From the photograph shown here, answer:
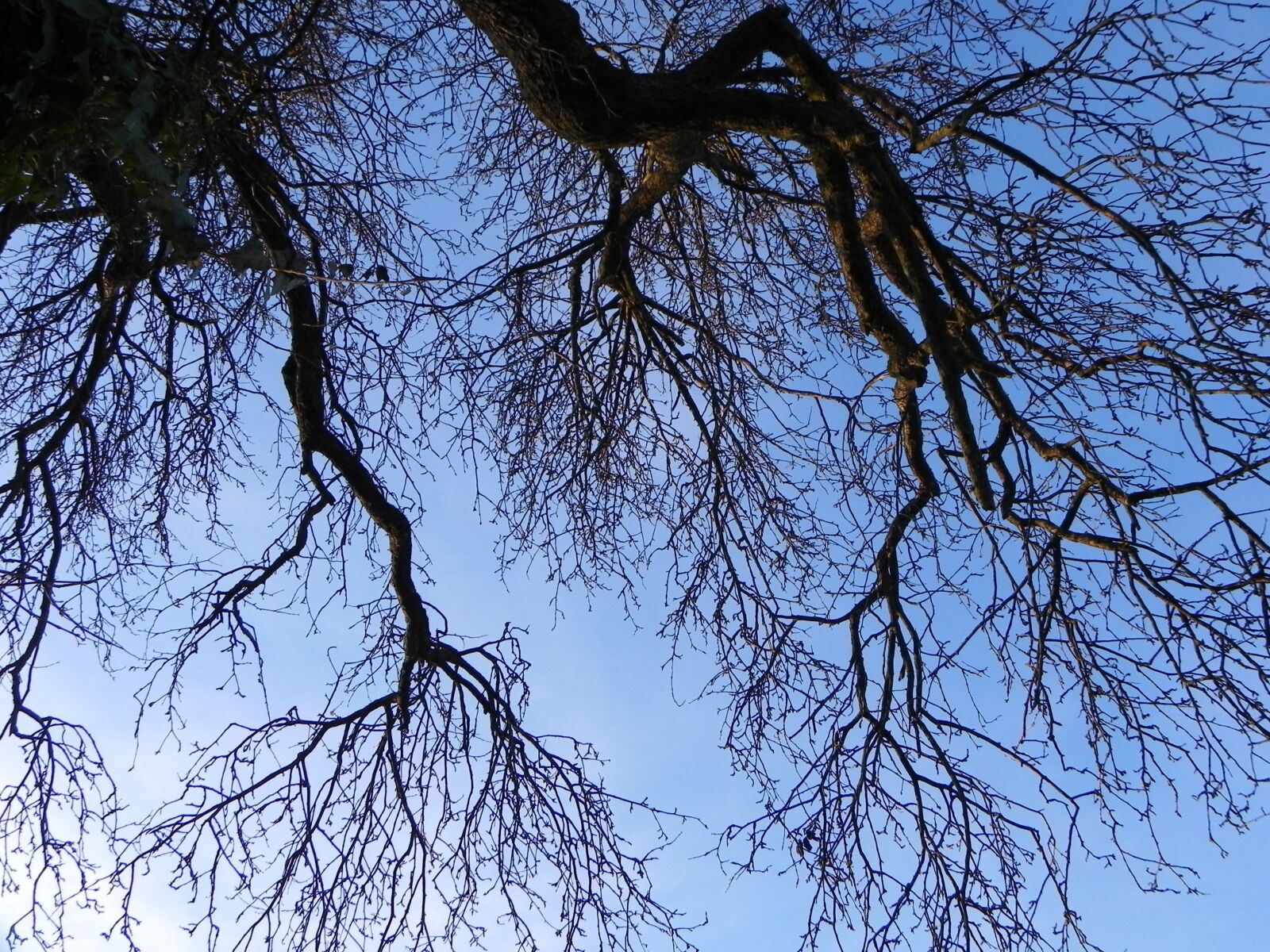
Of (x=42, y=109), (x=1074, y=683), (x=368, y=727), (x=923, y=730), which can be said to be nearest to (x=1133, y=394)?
(x=1074, y=683)

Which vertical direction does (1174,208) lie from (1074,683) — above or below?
above

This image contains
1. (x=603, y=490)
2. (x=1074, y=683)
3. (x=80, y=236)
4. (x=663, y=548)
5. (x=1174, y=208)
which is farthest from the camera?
(x=603, y=490)

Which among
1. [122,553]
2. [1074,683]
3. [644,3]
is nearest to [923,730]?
[1074,683]

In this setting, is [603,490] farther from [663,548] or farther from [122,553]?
[122,553]

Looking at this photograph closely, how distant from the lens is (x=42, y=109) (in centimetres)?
212

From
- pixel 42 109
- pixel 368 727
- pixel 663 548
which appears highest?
pixel 663 548

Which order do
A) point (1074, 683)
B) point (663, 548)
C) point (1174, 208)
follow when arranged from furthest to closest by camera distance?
1. point (663, 548)
2. point (1074, 683)
3. point (1174, 208)

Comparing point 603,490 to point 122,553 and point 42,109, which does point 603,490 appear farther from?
point 42,109

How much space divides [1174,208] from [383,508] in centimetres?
307

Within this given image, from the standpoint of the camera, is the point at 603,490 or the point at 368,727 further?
the point at 603,490

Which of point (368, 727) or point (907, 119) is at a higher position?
point (907, 119)

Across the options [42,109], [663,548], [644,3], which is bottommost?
[42,109]

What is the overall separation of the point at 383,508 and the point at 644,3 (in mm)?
2753

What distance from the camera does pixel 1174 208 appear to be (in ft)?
11.1
